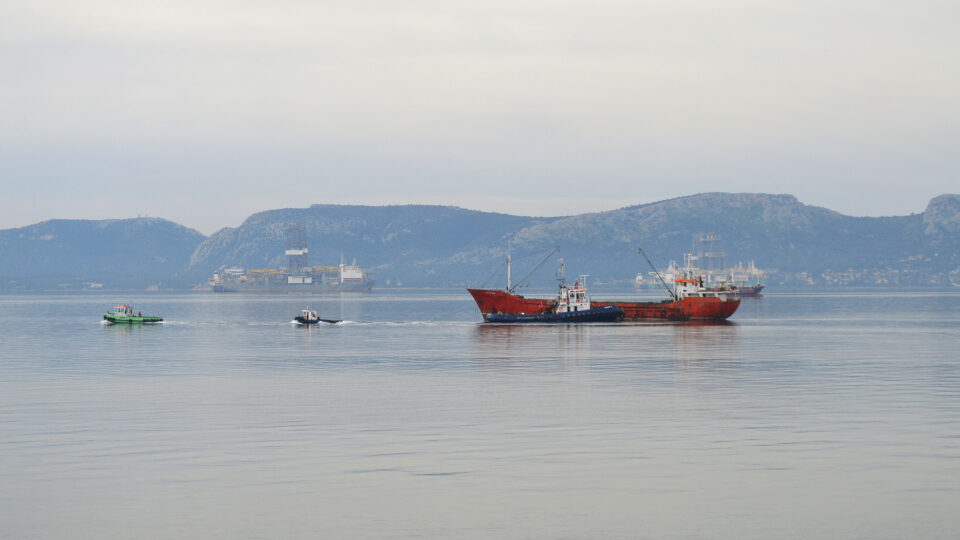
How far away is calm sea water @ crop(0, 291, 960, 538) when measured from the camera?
22.9 meters

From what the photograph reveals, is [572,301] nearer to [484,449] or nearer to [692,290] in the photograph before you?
[692,290]

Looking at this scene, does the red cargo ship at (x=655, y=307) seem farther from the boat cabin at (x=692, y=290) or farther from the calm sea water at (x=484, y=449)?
the calm sea water at (x=484, y=449)

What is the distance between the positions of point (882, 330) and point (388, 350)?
61.8 m

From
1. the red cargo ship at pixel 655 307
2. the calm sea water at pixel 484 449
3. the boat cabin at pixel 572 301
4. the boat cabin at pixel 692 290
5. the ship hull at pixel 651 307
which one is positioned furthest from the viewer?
the boat cabin at pixel 692 290

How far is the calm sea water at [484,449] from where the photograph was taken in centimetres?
2288

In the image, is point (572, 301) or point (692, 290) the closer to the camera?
point (572, 301)

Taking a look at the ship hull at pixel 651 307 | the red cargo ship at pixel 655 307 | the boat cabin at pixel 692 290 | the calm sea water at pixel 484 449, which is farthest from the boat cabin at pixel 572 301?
the calm sea water at pixel 484 449

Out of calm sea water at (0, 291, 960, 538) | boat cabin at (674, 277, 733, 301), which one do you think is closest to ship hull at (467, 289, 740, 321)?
boat cabin at (674, 277, 733, 301)

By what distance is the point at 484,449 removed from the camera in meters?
32.6

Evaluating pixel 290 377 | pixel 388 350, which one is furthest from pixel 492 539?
pixel 388 350

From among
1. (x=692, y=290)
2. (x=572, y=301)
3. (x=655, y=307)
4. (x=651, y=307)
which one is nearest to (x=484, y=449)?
(x=572, y=301)

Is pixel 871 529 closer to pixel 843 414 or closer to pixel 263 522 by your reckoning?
pixel 263 522

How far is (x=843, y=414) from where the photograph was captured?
4094cm

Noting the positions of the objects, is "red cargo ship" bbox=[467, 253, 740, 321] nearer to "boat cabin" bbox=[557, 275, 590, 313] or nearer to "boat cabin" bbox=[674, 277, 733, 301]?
"boat cabin" bbox=[674, 277, 733, 301]
